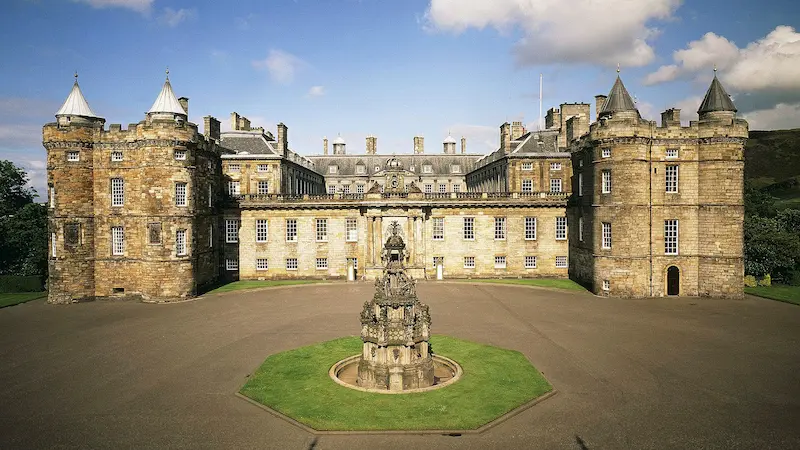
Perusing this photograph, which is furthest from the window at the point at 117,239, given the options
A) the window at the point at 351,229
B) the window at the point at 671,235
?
the window at the point at 671,235

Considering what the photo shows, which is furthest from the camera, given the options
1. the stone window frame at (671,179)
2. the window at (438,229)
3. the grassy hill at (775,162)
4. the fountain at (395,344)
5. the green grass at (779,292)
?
the grassy hill at (775,162)

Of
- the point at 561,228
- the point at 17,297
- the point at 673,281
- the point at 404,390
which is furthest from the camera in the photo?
the point at 561,228

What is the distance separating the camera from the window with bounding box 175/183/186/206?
3434 cm

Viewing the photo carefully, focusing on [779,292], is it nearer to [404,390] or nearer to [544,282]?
[544,282]

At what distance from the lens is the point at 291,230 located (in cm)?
4272

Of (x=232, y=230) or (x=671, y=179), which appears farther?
(x=232, y=230)

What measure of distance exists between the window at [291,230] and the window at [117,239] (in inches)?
518

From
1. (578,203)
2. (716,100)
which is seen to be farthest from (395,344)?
(716,100)

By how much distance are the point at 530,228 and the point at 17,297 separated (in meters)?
42.8

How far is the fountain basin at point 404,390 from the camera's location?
16203mm

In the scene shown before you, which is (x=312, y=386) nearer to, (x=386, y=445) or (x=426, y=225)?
(x=386, y=445)

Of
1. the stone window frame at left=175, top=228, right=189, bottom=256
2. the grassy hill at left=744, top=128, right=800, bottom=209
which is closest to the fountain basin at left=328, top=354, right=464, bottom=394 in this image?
the stone window frame at left=175, top=228, right=189, bottom=256

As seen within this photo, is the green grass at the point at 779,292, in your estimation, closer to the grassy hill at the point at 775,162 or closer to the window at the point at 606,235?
the window at the point at 606,235

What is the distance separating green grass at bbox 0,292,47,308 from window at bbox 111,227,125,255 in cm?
738
